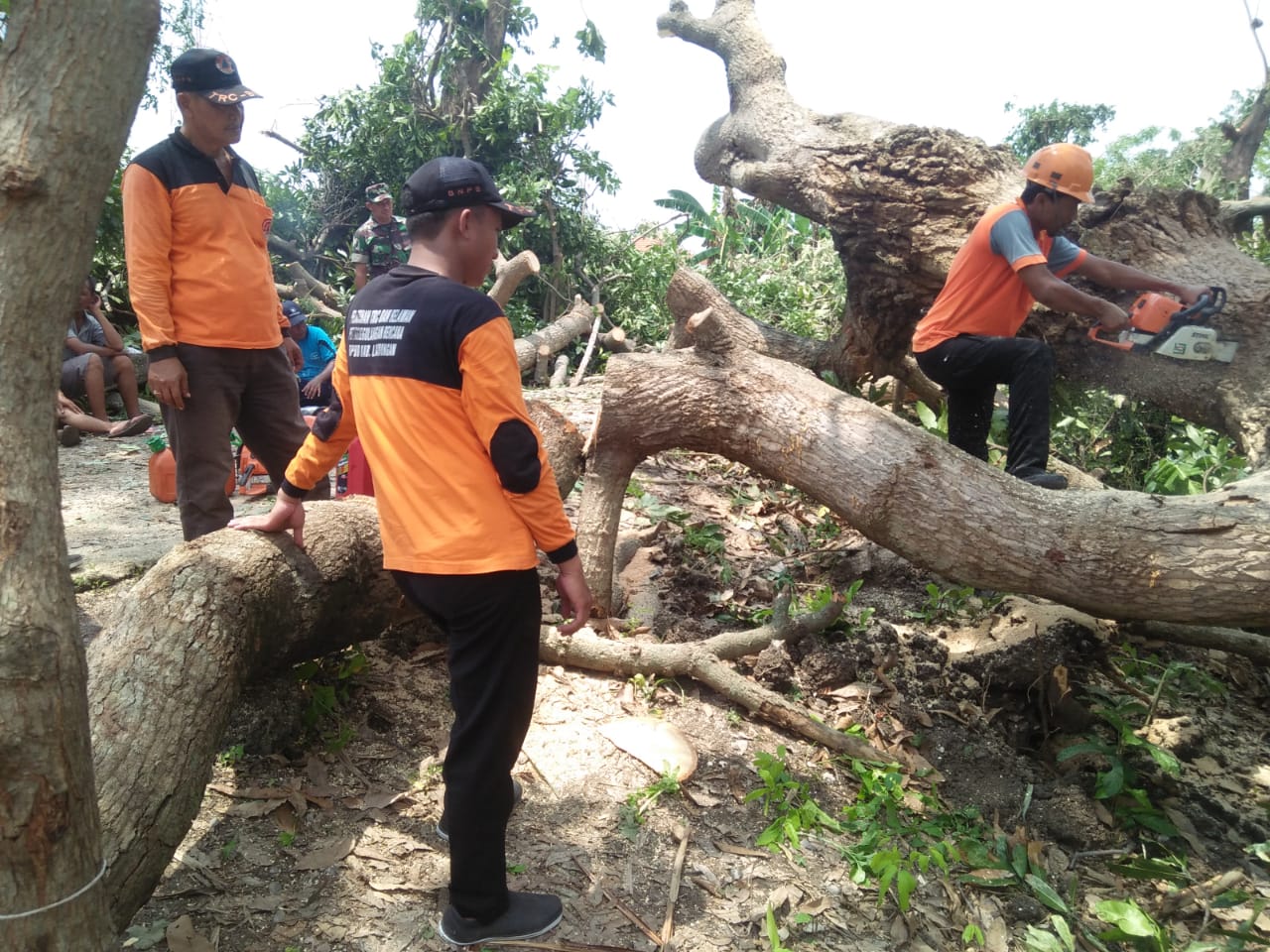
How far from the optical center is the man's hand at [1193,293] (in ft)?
13.8

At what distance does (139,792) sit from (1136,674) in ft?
13.8

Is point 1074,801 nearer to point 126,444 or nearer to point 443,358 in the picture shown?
point 443,358

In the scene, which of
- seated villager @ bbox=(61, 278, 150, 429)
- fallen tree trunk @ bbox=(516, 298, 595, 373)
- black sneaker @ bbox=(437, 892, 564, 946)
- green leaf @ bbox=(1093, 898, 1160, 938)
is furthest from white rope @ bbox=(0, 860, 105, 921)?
fallen tree trunk @ bbox=(516, 298, 595, 373)

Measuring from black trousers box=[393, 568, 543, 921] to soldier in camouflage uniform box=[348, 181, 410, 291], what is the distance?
13.5 feet

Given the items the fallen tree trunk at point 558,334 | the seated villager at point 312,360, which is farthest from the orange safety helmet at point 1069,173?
the fallen tree trunk at point 558,334

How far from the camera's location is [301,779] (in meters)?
2.84

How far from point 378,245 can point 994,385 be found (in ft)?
13.3

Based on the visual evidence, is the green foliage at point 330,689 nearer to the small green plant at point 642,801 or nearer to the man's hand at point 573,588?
the small green plant at point 642,801

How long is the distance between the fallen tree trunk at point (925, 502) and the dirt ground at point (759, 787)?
833 mm

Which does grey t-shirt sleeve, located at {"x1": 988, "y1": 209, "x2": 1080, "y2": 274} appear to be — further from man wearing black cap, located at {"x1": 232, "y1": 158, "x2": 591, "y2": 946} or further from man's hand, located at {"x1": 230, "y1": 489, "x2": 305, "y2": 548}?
man's hand, located at {"x1": 230, "y1": 489, "x2": 305, "y2": 548}

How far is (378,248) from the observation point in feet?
19.2

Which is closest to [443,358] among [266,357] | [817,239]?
[266,357]

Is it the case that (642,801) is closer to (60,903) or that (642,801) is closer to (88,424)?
(60,903)

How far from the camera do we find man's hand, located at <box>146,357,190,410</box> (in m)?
3.03
